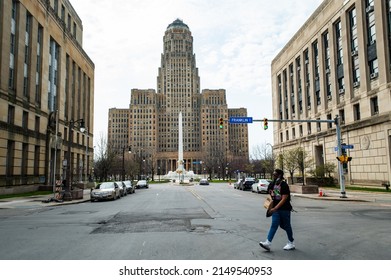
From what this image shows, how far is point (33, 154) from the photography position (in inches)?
1428

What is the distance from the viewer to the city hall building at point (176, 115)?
7136 inches

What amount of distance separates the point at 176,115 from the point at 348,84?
150 meters

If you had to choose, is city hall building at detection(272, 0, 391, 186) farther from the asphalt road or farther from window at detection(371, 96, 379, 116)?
the asphalt road

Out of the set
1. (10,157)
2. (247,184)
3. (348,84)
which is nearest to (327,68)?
(348,84)

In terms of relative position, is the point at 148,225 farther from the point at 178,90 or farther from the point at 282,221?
the point at 178,90

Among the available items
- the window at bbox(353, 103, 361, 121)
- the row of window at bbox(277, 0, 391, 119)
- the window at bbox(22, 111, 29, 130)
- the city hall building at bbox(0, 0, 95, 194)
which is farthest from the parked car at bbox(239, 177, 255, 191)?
the window at bbox(22, 111, 29, 130)

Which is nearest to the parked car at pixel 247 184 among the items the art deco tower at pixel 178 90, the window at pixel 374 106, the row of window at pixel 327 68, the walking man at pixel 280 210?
the window at pixel 374 106

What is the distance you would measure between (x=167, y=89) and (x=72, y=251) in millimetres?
182138

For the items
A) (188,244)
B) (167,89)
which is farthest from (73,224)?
(167,89)

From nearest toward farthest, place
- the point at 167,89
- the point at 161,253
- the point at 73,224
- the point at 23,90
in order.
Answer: the point at 161,253 < the point at 73,224 < the point at 23,90 < the point at 167,89

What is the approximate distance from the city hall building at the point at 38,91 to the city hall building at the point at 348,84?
30100 millimetres

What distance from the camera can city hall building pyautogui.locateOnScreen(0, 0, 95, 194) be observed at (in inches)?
1226

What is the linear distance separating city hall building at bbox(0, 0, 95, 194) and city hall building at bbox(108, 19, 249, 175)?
124 meters

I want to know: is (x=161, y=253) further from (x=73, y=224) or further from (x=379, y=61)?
(x=379, y=61)
